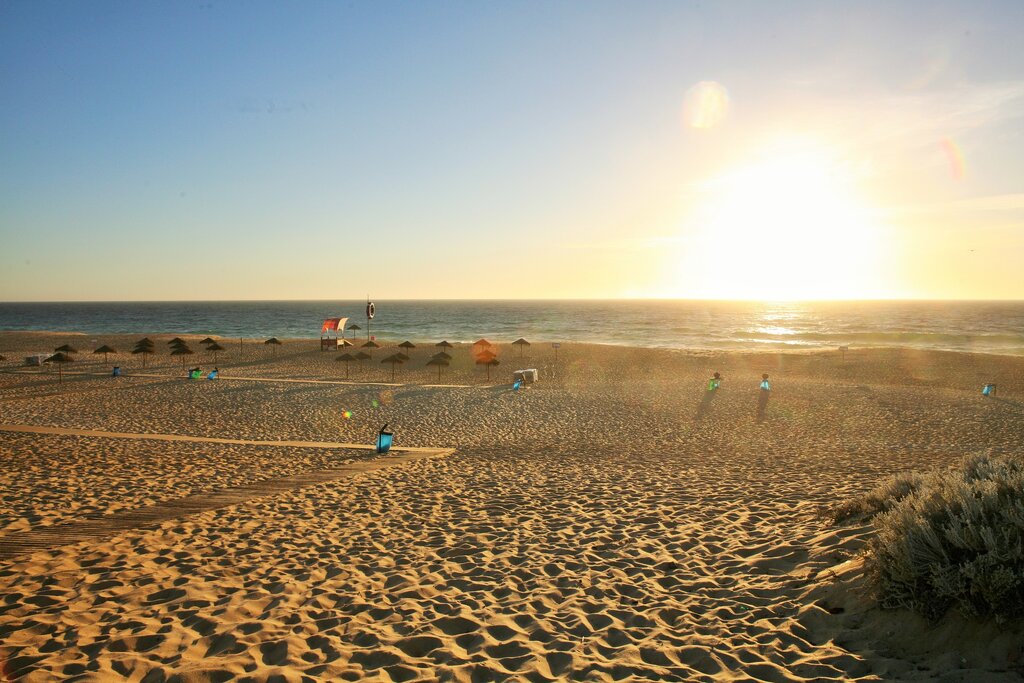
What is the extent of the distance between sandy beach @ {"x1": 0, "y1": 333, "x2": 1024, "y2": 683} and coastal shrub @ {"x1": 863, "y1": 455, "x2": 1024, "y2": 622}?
150 millimetres

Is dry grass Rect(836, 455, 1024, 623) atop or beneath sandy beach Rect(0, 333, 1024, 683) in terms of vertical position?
atop

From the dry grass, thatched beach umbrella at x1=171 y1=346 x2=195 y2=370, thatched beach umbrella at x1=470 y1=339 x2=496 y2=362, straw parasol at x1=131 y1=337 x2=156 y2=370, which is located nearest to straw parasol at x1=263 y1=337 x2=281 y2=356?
thatched beach umbrella at x1=171 y1=346 x2=195 y2=370

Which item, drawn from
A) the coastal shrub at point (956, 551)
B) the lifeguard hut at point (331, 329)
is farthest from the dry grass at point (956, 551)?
the lifeguard hut at point (331, 329)

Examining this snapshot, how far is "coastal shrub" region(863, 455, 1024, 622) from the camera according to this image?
11.9ft

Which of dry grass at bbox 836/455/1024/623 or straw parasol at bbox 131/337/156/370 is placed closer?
dry grass at bbox 836/455/1024/623

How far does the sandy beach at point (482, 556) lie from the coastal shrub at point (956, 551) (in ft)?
0.49

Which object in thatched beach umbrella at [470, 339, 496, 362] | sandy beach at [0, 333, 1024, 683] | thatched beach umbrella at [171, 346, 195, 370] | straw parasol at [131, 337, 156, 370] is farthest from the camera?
thatched beach umbrella at [470, 339, 496, 362]

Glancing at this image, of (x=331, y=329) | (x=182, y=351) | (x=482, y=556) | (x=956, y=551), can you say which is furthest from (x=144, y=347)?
(x=956, y=551)

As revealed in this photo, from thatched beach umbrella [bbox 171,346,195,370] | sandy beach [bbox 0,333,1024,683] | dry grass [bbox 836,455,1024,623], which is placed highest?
dry grass [bbox 836,455,1024,623]

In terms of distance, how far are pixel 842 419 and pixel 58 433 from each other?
1994cm

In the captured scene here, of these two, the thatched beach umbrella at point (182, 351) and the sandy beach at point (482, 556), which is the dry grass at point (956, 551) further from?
the thatched beach umbrella at point (182, 351)

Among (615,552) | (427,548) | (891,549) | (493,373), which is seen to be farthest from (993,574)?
(493,373)

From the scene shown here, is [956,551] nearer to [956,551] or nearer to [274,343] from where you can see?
[956,551]

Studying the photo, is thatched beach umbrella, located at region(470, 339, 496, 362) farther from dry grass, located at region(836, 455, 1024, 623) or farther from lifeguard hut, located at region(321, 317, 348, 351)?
dry grass, located at region(836, 455, 1024, 623)
